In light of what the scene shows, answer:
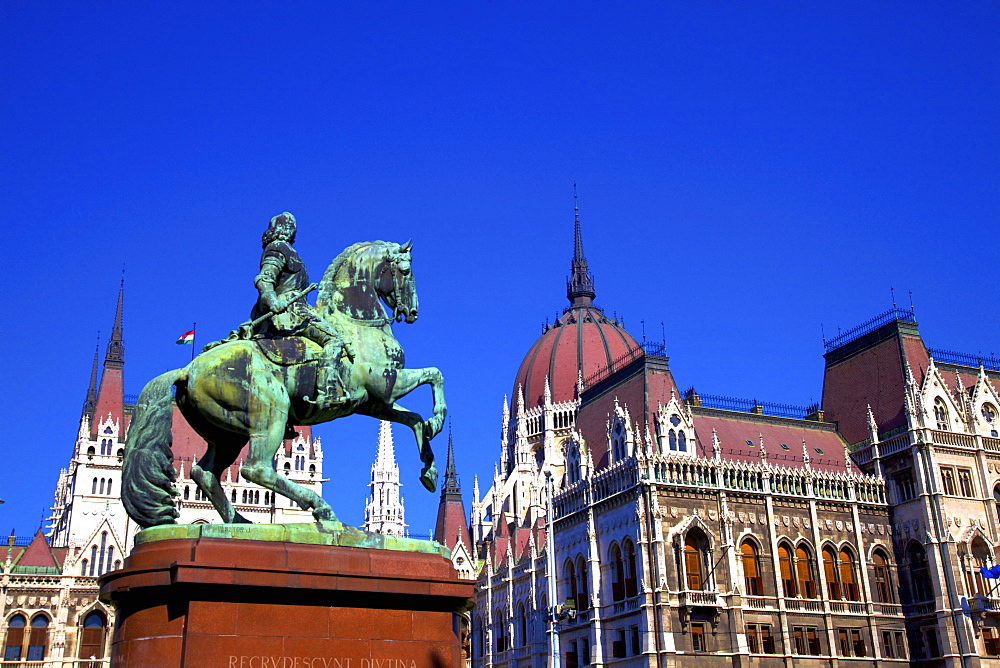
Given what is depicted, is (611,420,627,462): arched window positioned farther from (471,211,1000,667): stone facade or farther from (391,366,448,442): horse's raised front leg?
(391,366,448,442): horse's raised front leg

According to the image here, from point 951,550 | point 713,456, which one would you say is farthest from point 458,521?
point 951,550

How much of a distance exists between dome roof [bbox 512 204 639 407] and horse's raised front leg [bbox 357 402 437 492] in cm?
7385

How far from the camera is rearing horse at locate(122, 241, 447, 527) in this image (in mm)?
12578

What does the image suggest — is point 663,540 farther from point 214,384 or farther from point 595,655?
point 214,384

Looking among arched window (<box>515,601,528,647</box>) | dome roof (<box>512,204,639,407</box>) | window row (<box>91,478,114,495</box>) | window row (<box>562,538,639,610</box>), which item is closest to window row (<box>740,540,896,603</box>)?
window row (<box>562,538,639,610</box>)

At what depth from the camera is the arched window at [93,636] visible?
67.0m

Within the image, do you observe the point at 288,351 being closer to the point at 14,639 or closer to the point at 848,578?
the point at 848,578

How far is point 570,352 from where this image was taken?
303ft

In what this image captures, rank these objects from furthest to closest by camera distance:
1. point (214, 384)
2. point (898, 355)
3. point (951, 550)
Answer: point (898, 355) < point (951, 550) < point (214, 384)

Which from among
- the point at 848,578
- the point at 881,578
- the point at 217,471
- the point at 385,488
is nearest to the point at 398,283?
the point at 217,471

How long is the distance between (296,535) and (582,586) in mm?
48684

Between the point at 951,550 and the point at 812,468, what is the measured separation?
8928 millimetres

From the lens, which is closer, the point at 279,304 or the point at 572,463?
the point at 279,304

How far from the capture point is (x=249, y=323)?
44.1 ft
